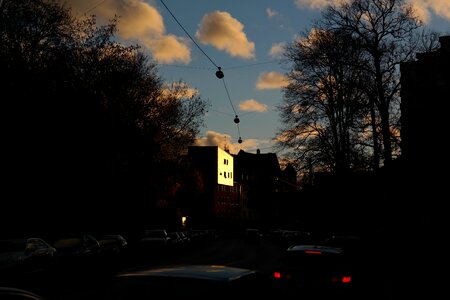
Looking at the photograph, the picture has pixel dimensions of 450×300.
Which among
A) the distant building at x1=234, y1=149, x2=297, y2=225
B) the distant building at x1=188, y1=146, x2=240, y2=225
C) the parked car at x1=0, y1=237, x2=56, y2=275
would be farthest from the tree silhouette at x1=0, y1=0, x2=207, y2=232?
the distant building at x1=234, y1=149, x2=297, y2=225

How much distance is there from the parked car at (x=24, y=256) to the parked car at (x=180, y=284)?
1278cm

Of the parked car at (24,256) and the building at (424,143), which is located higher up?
the building at (424,143)

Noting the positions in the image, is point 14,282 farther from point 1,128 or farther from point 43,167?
point 43,167

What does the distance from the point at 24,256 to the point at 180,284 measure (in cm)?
1435

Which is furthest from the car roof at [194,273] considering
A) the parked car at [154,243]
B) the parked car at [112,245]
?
the parked car at [154,243]

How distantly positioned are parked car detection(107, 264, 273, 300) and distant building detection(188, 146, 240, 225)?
99379 millimetres

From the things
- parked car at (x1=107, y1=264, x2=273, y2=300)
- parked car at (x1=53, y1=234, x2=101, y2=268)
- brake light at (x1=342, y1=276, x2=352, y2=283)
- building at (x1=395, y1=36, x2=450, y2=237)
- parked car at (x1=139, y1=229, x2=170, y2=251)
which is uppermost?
building at (x1=395, y1=36, x2=450, y2=237)

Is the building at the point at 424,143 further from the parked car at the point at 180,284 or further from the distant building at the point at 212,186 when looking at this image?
the distant building at the point at 212,186

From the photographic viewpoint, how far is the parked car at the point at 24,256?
1711cm

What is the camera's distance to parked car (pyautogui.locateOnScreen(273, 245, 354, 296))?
10.8 metres

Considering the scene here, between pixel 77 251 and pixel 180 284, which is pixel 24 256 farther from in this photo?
pixel 180 284

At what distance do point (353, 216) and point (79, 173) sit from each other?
3205 cm

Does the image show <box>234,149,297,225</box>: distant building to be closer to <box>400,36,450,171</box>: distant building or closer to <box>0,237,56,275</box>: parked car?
<box>400,36,450,171</box>: distant building

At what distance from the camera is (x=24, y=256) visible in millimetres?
18016
